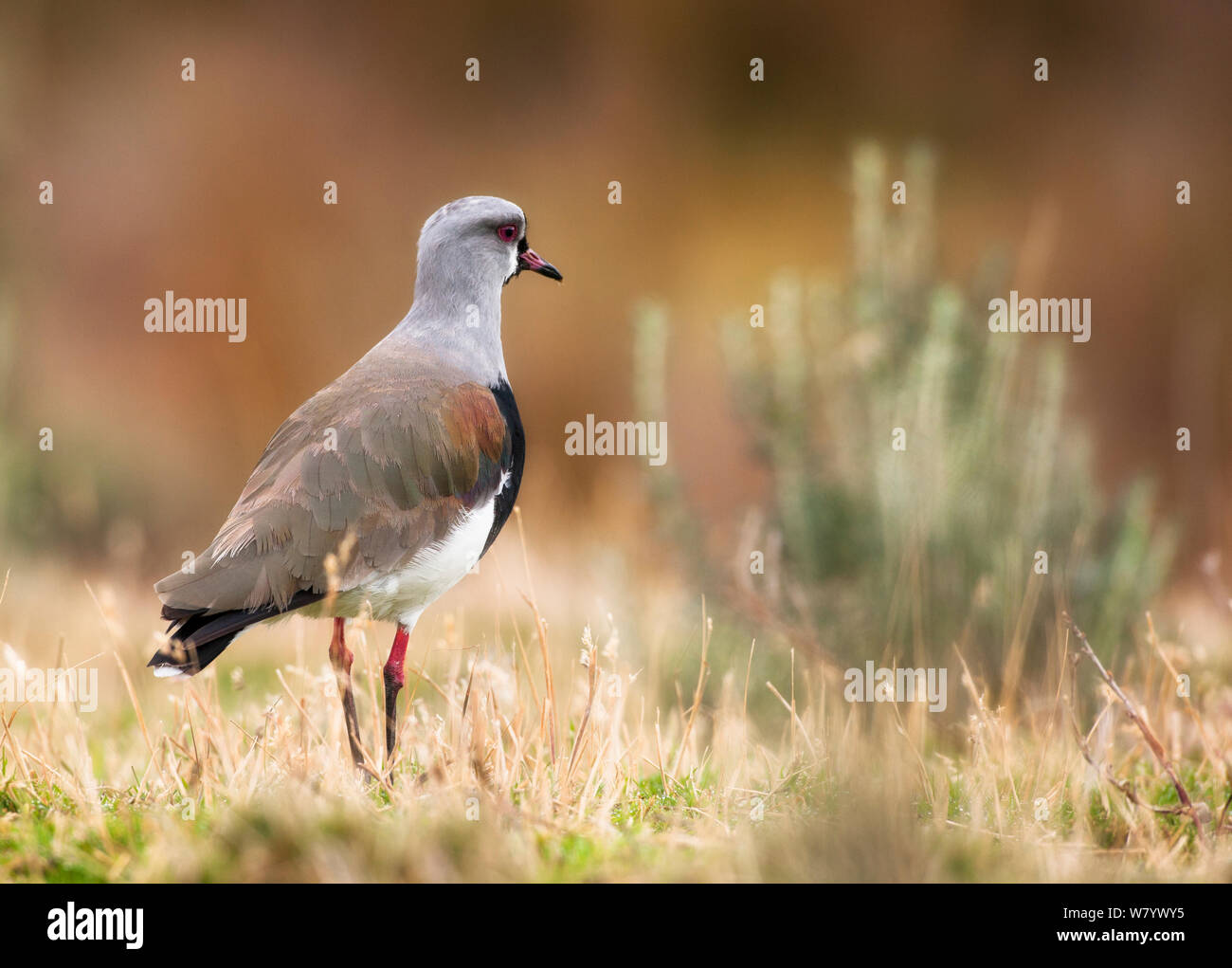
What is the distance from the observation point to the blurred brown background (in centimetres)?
1210

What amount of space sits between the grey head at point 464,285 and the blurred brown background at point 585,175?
6920 millimetres

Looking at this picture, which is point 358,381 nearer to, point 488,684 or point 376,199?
point 488,684

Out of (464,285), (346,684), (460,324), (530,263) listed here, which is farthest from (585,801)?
(530,263)

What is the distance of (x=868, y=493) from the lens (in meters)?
5.76

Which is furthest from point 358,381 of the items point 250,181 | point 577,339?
point 250,181

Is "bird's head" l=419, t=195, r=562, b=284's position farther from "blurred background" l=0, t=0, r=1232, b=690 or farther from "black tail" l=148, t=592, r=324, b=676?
"blurred background" l=0, t=0, r=1232, b=690

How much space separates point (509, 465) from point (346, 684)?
92cm

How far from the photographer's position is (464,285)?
461 centimetres

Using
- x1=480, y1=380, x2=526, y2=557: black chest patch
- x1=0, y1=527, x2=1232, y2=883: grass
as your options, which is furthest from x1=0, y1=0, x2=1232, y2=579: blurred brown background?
x1=0, y1=527, x2=1232, y2=883: grass

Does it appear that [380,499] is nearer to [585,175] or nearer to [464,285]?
[464,285]

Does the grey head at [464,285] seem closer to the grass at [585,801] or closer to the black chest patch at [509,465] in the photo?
the black chest patch at [509,465]

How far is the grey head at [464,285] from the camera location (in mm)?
4488

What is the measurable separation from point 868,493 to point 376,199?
8.72 meters

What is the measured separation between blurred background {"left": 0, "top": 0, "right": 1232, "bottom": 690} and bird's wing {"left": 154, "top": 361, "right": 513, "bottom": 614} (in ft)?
18.2
